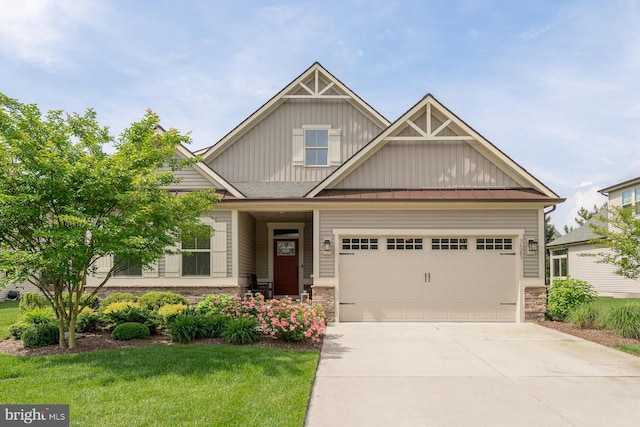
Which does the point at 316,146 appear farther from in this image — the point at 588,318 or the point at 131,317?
the point at 588,318

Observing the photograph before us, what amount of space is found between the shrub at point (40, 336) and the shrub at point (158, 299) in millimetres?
2677

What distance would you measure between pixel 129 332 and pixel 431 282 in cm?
726

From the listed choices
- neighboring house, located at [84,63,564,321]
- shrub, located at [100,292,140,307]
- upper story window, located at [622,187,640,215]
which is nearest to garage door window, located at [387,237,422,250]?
neighboring house, located at [84,63,564,321]

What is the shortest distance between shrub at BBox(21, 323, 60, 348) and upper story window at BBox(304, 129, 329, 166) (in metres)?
8.85

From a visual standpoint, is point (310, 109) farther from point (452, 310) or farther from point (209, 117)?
point (452, 310)

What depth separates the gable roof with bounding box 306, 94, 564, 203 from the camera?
1178 centimetres

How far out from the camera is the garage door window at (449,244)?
38.3 feet

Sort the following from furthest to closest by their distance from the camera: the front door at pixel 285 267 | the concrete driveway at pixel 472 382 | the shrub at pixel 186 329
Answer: the front door at pixel 285 267 < the shrub at pixel 186 329 < the concrete driveway at pixel 472 382

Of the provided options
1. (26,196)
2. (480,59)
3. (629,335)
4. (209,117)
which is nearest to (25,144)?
(26,196)

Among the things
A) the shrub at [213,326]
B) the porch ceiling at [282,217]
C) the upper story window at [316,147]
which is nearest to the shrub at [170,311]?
the shrub at [213,326]

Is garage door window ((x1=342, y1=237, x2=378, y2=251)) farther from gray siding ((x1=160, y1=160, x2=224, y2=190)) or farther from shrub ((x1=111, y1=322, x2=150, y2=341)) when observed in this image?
shrub ((x1=111, y1=322, x2=150, y2=341))

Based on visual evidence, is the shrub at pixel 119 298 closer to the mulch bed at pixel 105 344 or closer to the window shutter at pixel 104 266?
the window shutter at pixel 104 266

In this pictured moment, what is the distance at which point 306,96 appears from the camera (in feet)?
48.6

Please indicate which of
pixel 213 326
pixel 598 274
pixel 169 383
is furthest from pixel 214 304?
pixel 598 274
